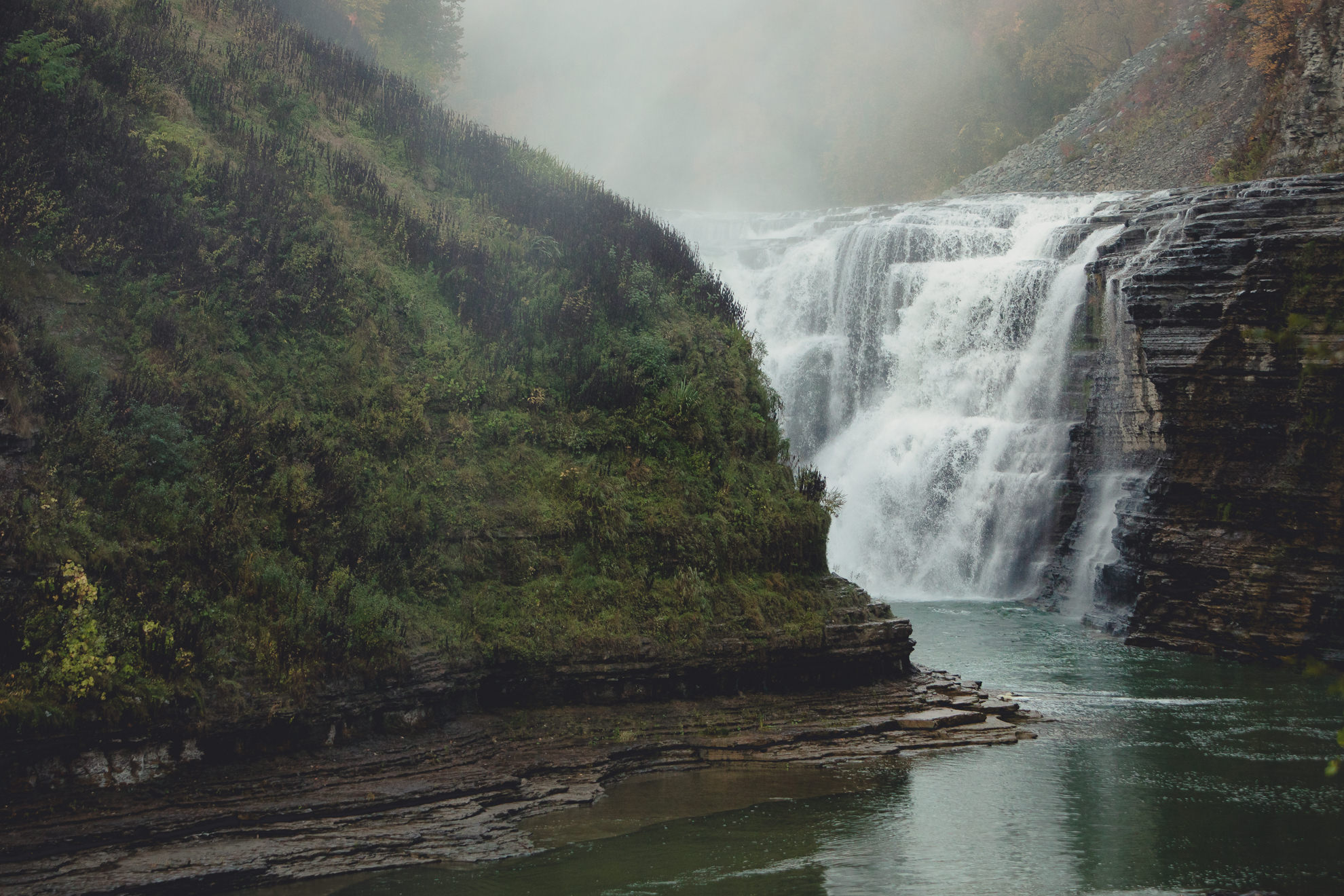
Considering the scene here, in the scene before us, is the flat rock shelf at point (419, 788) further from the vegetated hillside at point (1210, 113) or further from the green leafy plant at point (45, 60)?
the vegetated hillside at point (1210, 113)

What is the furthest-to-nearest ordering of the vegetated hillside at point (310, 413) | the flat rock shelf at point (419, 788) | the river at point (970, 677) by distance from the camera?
the vegetated hillside at point (310, 413) → the river at point (970, 677) → the flat rock shelf at point (419, 788)

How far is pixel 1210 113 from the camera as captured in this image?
38.4 meters

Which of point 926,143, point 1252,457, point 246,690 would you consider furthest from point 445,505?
point 926,143

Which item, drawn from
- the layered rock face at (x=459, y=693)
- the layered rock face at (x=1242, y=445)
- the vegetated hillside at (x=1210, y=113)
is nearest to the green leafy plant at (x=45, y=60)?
the layered rock face at (x=459, y=693)

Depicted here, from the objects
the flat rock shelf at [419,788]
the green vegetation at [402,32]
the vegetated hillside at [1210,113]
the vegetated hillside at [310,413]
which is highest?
the green vegetation at [402,32]

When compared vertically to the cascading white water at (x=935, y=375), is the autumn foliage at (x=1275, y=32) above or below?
above

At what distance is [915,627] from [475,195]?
1218 cm

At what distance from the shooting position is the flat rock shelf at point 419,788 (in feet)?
26.3

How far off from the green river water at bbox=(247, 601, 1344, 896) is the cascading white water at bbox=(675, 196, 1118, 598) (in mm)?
10769

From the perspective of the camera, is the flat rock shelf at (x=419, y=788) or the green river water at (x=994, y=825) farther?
the green river water at (x=994, y=825)

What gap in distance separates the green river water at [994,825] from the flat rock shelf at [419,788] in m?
0.33

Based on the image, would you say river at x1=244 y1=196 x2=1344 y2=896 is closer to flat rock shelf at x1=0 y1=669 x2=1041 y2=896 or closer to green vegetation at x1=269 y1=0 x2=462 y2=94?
flat rock shelf at x1=0 y1=669 x2=1041 y2=896

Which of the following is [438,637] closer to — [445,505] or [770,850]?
[445,505]

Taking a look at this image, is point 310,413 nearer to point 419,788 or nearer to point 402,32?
point 419,788
